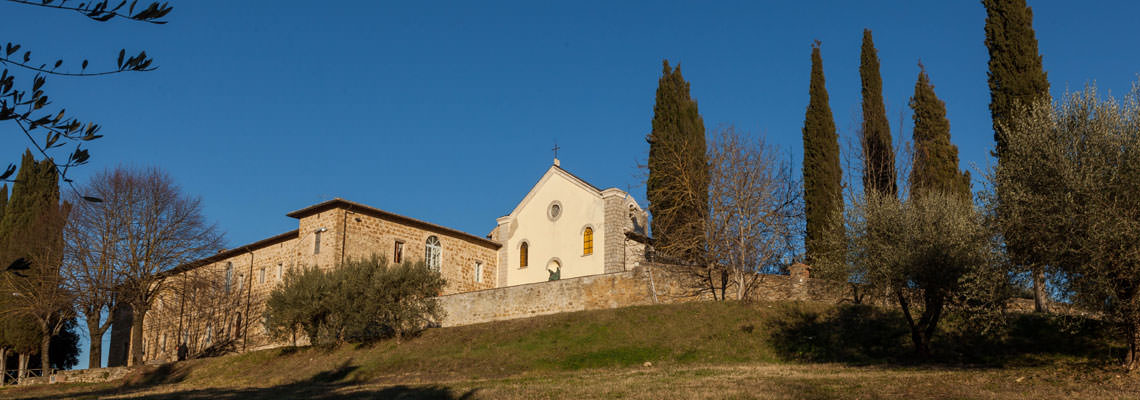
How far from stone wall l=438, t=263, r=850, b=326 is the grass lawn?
171cm

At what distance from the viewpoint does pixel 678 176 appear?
29.6m

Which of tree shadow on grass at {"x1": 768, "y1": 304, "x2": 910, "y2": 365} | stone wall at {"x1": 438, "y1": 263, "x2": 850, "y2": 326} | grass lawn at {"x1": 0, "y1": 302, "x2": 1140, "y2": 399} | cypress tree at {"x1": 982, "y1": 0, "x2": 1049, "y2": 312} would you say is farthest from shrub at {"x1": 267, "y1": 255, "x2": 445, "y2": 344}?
cypress tree at {"x1": 982, "y1": 0, "x2": 1049, "y2": 312}

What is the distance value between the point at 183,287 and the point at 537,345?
22547mm

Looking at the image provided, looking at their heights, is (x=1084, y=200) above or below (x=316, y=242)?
below

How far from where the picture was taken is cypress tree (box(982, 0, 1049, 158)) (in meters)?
21.5

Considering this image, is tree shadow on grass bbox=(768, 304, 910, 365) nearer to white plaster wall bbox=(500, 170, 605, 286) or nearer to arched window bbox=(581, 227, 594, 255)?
white plaster wall bbox=(500, 170, 605, 286)

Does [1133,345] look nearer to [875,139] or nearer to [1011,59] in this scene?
[1011,59]

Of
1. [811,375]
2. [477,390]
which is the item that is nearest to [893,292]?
[811,375]

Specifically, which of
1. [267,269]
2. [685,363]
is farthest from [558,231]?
[685,363]

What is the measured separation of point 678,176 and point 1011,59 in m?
11.6

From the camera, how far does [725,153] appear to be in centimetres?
2934

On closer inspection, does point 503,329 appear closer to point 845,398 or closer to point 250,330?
point 845,398

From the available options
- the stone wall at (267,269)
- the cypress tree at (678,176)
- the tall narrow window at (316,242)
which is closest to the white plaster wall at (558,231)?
the stone wall at (267,269)

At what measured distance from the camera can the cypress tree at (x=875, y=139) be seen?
28.7m
